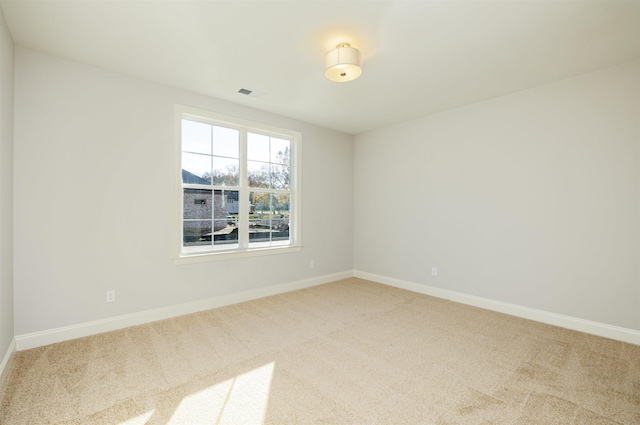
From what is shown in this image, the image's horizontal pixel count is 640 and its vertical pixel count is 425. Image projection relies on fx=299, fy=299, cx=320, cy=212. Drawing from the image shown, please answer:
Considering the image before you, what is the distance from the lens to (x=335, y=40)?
8.30ft

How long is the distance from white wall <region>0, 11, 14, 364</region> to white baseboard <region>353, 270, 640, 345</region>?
453 centimetres

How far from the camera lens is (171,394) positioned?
6.67 ft

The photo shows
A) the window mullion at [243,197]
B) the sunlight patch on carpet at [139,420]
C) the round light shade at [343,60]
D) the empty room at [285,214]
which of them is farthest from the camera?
the window mullion at [243,197]

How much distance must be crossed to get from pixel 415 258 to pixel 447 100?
91.6 inches

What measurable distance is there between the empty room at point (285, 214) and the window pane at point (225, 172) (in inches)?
1.1

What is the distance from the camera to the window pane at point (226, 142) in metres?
3.96

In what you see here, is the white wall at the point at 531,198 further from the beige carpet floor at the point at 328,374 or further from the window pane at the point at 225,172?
the window pane at the point at 225,172

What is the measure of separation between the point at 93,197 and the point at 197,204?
1062 mm

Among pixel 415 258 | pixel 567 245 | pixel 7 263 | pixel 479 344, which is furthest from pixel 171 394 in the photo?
pixel 567 245

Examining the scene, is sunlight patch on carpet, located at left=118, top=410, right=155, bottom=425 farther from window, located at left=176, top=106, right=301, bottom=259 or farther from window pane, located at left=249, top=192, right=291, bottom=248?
window pane, located at left=249, top=192, right=291, bottom=248

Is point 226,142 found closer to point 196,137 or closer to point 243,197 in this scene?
point 196,137

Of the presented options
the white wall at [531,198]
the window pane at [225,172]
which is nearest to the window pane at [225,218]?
the window pane at [225,172]

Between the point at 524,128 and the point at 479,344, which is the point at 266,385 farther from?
the point at 524,128

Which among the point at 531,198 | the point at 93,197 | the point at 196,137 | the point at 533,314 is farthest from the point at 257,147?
the point at 533,314
